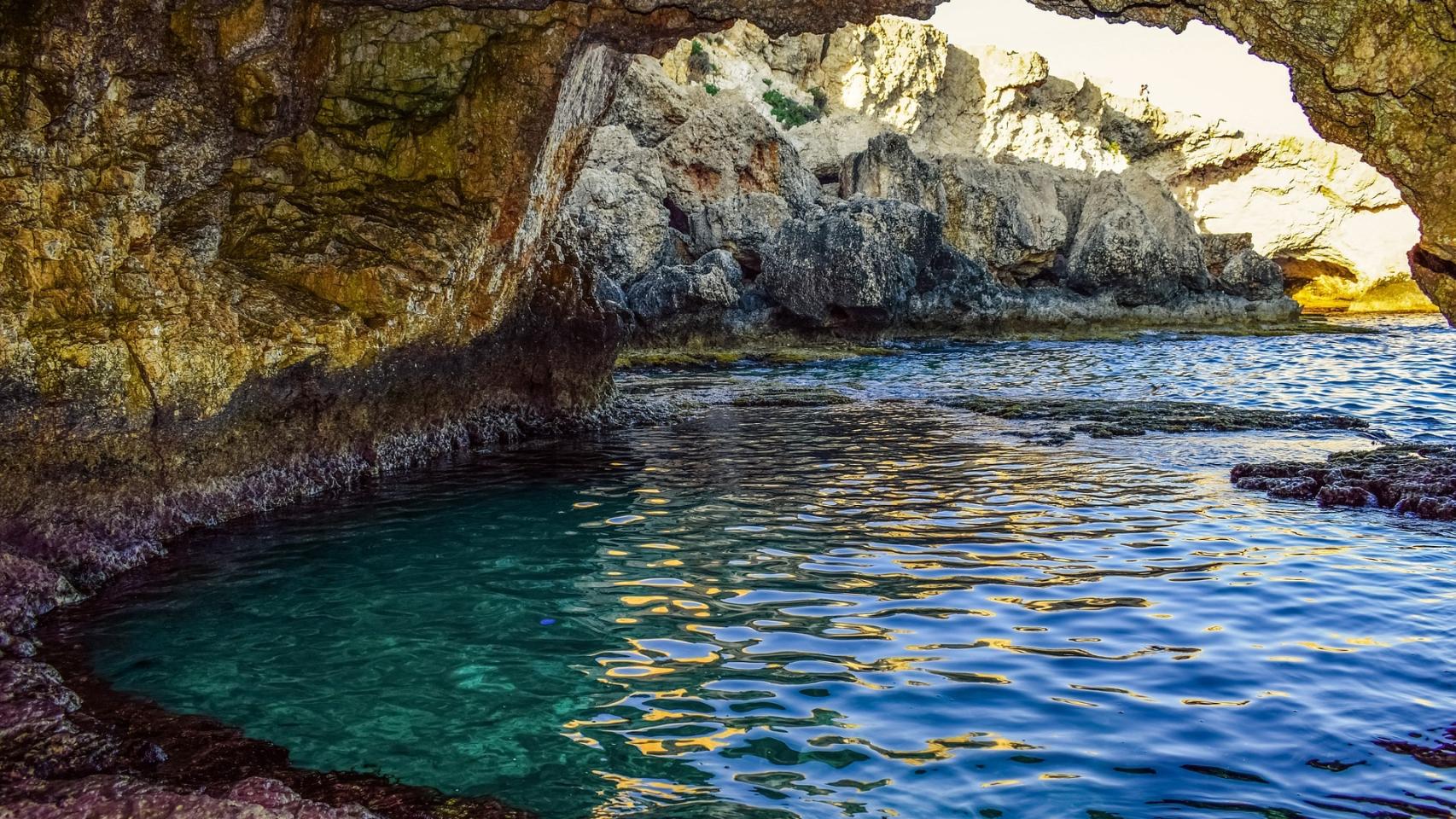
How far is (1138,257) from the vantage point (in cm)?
4997

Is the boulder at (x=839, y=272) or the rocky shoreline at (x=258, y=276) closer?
the rocky shoreline at (x=258, y=276)

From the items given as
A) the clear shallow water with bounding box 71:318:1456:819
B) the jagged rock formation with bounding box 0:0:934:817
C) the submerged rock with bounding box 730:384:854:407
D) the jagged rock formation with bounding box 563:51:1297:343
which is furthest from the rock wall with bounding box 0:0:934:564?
the jagged rock formation with bounding box 563:51:1297:343

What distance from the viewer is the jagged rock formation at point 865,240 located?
37562 millimetres

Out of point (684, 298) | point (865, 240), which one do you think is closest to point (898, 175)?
point (865, 240)

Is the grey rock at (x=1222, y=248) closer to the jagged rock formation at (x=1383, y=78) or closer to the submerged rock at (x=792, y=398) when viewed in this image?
the submerged rock at (x=792, y=398)

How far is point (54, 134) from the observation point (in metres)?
8.62

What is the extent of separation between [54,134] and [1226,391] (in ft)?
68.5

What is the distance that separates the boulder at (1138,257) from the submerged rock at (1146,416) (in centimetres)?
3176

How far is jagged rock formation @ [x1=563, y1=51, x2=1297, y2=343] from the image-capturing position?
37.6 meters

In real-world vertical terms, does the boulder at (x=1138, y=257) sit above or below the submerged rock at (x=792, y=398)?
above

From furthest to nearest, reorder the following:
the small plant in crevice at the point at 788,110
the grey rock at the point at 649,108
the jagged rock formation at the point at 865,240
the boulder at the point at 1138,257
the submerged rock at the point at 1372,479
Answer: the small plant in crevice at the point at 788,110 < the boulder at the point at 1138,257 < the grey rock at the point at 649,108 < the jagged rock formation at the point at 865,240 < the submerged rock at the point at 1372,479

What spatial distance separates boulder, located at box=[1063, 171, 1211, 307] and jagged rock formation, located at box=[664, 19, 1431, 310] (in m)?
17.0

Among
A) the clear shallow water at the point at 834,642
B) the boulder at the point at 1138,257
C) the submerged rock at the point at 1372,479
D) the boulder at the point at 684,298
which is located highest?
the boulder at the point at 1138,257

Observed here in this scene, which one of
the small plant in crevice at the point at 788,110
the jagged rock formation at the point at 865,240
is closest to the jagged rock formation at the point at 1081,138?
the small plant in crevice at the point at 788,110
